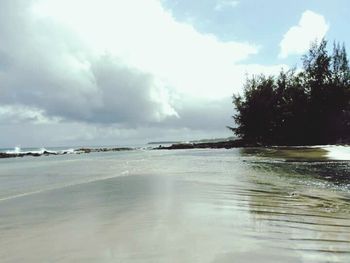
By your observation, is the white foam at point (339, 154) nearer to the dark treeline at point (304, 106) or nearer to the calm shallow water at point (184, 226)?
the calm shallow water at point (184, 226)

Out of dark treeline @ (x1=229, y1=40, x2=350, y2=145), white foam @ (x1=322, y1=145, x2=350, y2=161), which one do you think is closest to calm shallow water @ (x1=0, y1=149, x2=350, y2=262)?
white foam @ (x1=322, y1=145, x2=350, y2=161)

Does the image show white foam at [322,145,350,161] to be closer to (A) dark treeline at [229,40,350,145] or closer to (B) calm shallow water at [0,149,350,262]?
(B) calm shallow water at [0,149,350,262]

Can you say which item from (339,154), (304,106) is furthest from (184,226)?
(304,106)

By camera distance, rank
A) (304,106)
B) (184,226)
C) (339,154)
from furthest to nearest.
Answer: (304,106), (339,154), (184,226)

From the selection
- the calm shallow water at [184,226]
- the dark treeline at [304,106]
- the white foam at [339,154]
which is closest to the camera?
the calm shallow water at [184,226]

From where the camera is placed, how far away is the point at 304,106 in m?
66.1

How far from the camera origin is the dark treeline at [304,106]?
210 ft

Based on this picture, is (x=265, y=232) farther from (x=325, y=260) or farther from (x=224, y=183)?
(x=224, y=183)

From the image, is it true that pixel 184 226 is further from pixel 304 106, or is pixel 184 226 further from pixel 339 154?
pixel 304 106

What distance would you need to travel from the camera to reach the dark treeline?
6388 centimetres

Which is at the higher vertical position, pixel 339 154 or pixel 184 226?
pixel 339 154

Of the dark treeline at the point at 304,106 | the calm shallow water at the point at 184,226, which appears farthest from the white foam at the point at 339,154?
the dark treeline at the point at 304,106

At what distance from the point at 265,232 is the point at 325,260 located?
5.49ft

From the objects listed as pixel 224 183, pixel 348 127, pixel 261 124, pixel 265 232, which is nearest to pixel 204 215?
pixel 265 232
